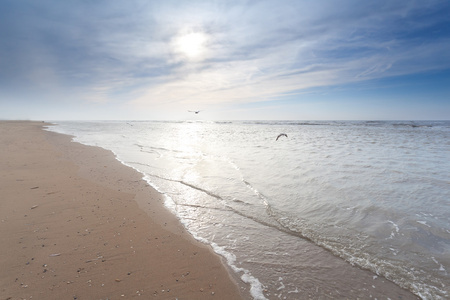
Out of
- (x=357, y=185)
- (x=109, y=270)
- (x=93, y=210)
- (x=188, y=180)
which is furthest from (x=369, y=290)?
(x=188, y=180)

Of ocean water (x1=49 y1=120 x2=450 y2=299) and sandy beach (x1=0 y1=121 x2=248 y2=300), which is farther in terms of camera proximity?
ocean water (x1=49 y1=120 x2=450 y2=299)

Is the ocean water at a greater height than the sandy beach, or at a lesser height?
lesser

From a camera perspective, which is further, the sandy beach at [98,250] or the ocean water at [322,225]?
the ocean water at [322,225]

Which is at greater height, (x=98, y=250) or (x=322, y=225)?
(x=98, y=250)

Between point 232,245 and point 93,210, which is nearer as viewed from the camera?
point 232,245

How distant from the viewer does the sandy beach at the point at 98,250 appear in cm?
310

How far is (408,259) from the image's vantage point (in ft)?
13.3

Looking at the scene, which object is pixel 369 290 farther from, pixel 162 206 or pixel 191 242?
pixel 162 206

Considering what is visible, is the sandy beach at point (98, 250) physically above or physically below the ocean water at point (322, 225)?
above

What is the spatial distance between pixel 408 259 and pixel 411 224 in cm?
170

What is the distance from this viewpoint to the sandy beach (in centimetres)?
310

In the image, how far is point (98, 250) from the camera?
3932 mm

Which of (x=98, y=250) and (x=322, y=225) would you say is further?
(x=322, y=225)

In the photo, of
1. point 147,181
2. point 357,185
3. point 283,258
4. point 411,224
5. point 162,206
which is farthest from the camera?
point 147,181
